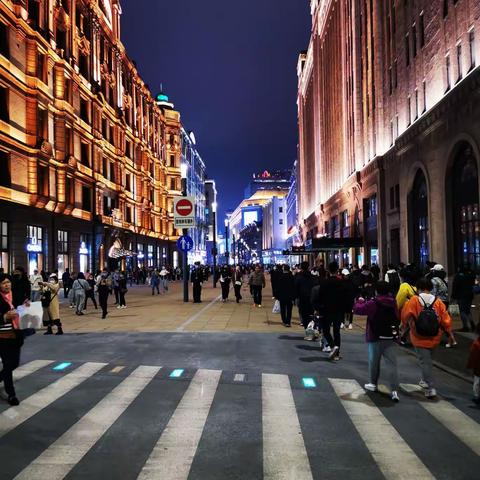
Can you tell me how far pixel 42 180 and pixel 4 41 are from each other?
343 inches

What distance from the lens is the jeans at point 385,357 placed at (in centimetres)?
779

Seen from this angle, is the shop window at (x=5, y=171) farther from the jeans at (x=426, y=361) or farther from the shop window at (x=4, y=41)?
the jeans at (x=426, y=361)

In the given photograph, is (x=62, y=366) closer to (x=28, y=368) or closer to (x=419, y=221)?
(x=28, y=368)

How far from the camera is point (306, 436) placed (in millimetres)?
6082

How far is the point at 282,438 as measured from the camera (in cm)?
601

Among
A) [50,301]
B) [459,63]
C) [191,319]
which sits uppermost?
[459,63]

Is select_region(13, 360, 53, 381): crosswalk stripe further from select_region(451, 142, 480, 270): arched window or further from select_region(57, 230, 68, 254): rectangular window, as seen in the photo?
select_region(57, 230, 68, 254): rectangular window

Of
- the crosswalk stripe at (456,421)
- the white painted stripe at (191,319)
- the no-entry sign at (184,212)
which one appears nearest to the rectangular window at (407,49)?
the no-entry sign at (184,212)

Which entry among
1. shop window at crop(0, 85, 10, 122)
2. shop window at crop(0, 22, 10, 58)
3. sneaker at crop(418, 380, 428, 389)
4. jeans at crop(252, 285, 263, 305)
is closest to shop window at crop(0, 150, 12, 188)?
shop window at crop(0, 85, 10, 122)

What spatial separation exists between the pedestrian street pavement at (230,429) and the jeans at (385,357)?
299 millimetres

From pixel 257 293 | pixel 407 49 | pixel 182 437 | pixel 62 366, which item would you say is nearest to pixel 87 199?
pixel 257 293

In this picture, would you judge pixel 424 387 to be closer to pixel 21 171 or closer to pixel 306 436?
pixel 306 436

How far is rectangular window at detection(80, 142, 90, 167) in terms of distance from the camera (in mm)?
44594

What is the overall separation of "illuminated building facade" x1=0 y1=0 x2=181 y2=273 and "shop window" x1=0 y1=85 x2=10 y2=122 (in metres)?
0.06
